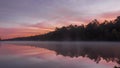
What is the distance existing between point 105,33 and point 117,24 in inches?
225

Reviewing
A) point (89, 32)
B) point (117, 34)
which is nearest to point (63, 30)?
point (89, 32)

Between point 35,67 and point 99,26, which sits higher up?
point 99,26

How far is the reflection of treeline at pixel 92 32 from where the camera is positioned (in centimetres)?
8689

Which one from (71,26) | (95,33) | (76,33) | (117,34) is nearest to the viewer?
(117,34)

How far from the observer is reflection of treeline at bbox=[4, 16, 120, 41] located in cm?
8689

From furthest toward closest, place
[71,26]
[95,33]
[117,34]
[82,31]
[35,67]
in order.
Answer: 1. [71,26]
2. [82,31]
3. [95,33]
4. [117,34]
5. [35,67]

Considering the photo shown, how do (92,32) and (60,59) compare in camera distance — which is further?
(92,32)

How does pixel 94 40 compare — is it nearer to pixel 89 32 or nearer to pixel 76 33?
pixel 89 32

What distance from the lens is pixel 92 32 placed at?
98125 millimetres

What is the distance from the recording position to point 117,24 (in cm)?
8806

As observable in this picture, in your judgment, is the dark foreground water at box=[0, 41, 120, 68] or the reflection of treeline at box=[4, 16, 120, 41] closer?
the dark foreground water at box=[0, 41, 120, 68]

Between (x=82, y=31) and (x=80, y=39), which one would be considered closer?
(x=82, y=31)

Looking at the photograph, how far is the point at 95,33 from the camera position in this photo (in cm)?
9550

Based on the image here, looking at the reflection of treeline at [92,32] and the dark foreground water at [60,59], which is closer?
the dark foreground water at [60,59]
